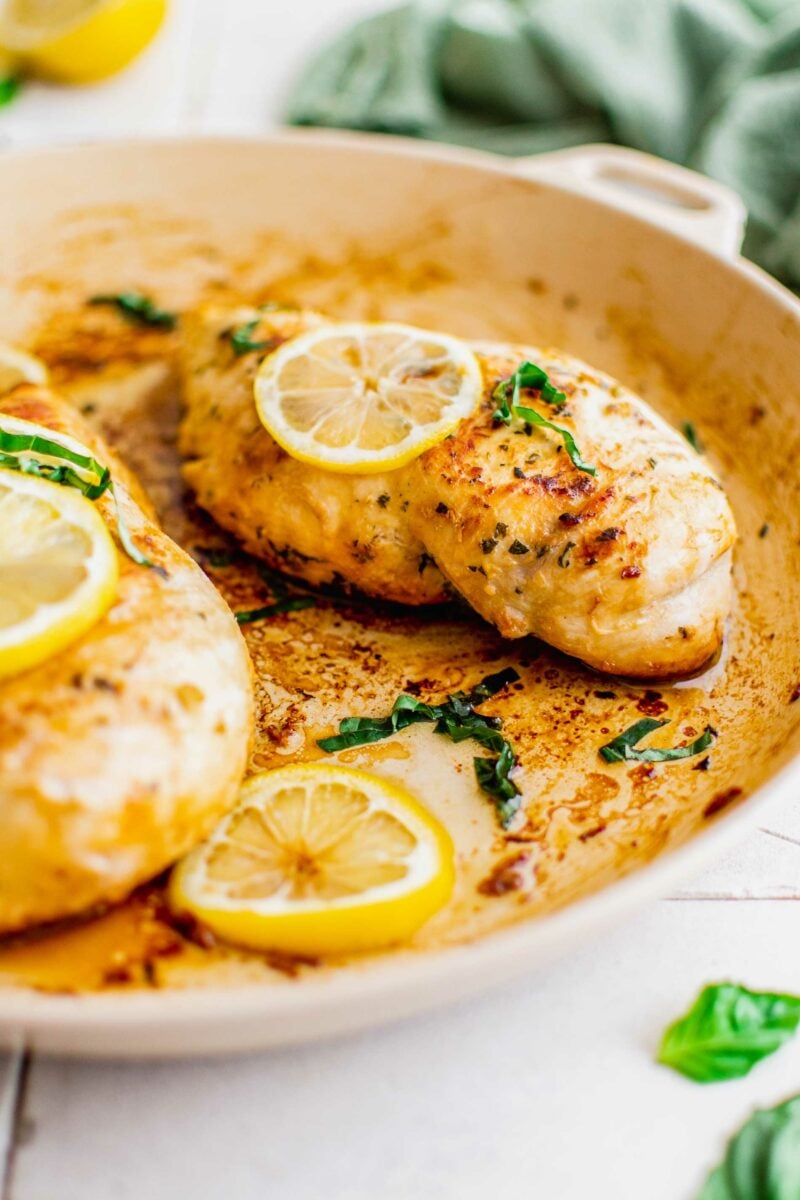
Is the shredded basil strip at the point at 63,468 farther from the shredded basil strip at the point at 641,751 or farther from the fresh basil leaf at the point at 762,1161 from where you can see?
the fresh basil leaf at the point at 762,1161

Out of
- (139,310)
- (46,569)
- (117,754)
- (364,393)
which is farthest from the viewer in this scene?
(139,310)

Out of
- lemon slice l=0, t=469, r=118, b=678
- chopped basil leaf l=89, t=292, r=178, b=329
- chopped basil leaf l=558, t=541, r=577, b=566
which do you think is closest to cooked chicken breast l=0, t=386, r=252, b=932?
lemon slice l=0, t=469, r=118, b=678

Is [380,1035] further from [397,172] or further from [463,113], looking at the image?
[463,113]

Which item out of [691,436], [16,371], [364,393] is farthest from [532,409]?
[16,371]

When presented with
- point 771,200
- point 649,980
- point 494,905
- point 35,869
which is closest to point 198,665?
point 35,869

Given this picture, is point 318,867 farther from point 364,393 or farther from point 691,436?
point 691,436

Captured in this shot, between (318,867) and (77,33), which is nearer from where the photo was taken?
(318,867)

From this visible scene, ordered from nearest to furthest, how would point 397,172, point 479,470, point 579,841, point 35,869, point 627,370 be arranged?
1. point 35,869
2. point 579,841
3. point 479,470
4. point 627,370
5. point 397,172

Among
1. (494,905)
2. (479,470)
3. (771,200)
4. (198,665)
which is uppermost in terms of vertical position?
(771,200)
